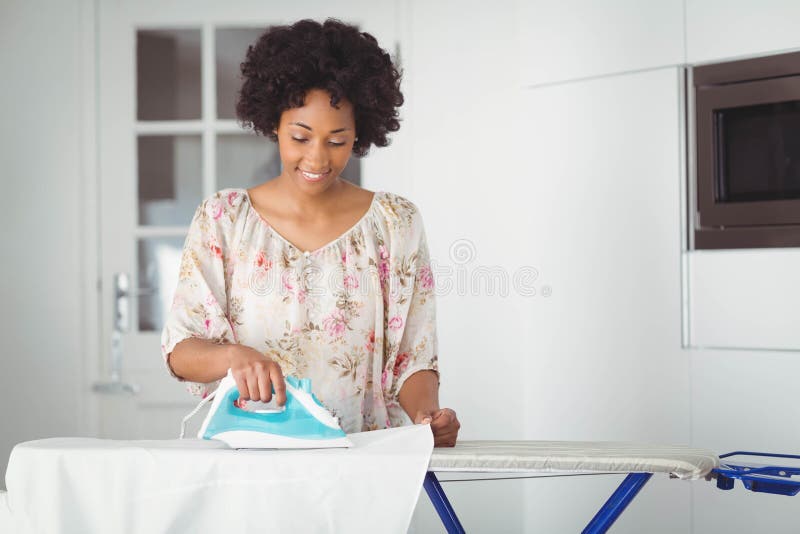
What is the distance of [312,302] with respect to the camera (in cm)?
163

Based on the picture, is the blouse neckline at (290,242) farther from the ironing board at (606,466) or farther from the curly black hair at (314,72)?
the ironing board at (606,466)

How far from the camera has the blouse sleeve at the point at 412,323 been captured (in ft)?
5.55

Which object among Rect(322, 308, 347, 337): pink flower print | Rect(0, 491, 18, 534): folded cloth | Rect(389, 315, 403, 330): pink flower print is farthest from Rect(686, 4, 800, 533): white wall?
Rect(0, 491, 18, 534): folded cloth

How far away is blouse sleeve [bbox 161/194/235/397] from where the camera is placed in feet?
5.07

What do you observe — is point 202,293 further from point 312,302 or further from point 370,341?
point 370,341

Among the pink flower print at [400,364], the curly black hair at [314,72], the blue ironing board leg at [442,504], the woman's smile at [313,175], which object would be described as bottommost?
the blue ironing board leg at [442,504]

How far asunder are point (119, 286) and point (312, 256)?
173 cm

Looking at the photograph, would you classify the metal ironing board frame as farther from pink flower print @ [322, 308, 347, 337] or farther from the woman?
pink flower print @ [322, 308, 347, 337]

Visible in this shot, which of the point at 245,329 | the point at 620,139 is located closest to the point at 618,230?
the point at 620,139

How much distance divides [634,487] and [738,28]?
5.09 ft

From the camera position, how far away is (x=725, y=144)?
8.15ft

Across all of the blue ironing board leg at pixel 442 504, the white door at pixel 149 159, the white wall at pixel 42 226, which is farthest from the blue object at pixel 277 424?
the white wall at pixel 42 226

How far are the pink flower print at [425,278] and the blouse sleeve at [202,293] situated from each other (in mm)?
374

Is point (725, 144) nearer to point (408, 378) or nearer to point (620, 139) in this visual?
point (620, 139)
